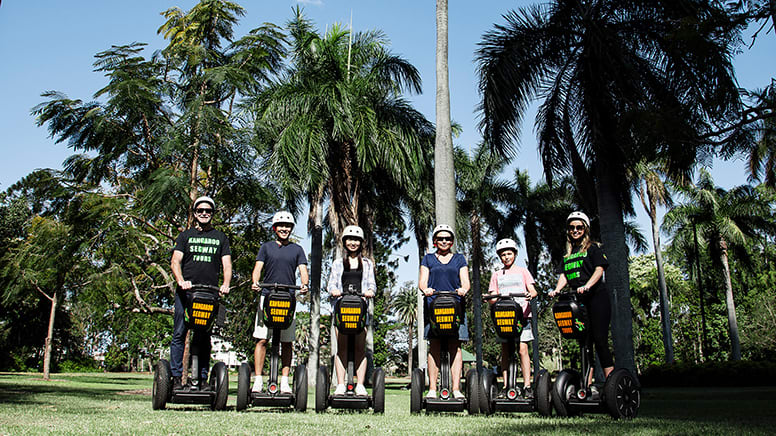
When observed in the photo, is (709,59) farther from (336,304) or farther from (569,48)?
(336,304)

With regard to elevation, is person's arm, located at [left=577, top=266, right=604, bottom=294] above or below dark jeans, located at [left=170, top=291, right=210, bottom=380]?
above

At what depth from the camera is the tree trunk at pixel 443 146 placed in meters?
12.6

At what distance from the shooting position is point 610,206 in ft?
45.0

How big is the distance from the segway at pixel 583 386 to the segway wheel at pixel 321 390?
8.40ft

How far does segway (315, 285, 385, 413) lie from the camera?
706 cm

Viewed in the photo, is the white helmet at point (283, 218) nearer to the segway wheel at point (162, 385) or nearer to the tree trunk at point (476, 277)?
the segway wheel at point (162, 385)

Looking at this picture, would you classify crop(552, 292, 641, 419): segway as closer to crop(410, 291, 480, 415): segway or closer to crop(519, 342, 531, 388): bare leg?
crop(519, 342, 531, 388): bare leg

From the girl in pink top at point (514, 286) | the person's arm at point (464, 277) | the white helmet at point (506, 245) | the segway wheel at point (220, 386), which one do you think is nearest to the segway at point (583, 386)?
the girl in pink top at point (514, 286)

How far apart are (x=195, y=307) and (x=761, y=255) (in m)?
60.0

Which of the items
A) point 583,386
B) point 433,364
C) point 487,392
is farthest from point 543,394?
point 433,364

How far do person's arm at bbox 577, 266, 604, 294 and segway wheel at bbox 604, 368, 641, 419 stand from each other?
896 mm

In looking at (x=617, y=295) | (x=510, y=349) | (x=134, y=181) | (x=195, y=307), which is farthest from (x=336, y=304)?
(x=134, y=181)

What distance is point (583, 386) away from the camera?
6719 millimetres

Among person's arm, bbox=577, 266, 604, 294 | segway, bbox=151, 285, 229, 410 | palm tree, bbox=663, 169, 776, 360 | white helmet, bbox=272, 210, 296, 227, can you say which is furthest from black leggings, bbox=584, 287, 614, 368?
palm tree, bbox=663, 169, 776, 360
